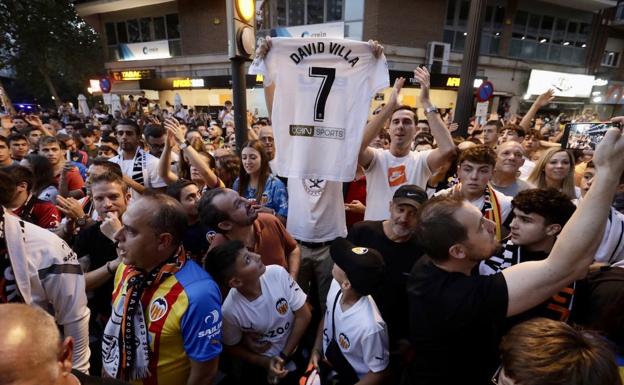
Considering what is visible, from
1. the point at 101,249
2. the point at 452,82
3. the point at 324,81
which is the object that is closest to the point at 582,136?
the point at 324,81

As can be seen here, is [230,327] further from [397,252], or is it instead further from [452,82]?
[452,82]

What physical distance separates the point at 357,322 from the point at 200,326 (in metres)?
0.83

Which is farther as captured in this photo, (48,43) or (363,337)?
(48,43)

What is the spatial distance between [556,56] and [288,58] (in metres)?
24.2

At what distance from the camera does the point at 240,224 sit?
2.52 metres

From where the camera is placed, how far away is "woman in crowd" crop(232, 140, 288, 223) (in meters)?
3.56

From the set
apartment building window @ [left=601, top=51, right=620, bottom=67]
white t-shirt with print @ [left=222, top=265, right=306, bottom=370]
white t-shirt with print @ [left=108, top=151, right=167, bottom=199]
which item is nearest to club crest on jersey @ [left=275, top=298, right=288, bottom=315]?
white t-shirt with print @ [left=222, top=265, right=306, bottom=370]

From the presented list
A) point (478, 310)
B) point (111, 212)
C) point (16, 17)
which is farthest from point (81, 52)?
point (478, 310)

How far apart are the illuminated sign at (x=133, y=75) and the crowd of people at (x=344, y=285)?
20269 mm

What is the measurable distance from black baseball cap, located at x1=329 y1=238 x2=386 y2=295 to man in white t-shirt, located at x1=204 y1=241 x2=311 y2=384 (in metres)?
0.57

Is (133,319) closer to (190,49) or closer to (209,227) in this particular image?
(209,227)

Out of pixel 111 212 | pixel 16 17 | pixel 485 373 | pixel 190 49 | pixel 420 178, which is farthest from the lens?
pixel 16 17

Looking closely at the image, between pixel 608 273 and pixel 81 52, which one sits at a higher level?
pixel 81 52

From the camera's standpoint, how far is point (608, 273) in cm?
187
